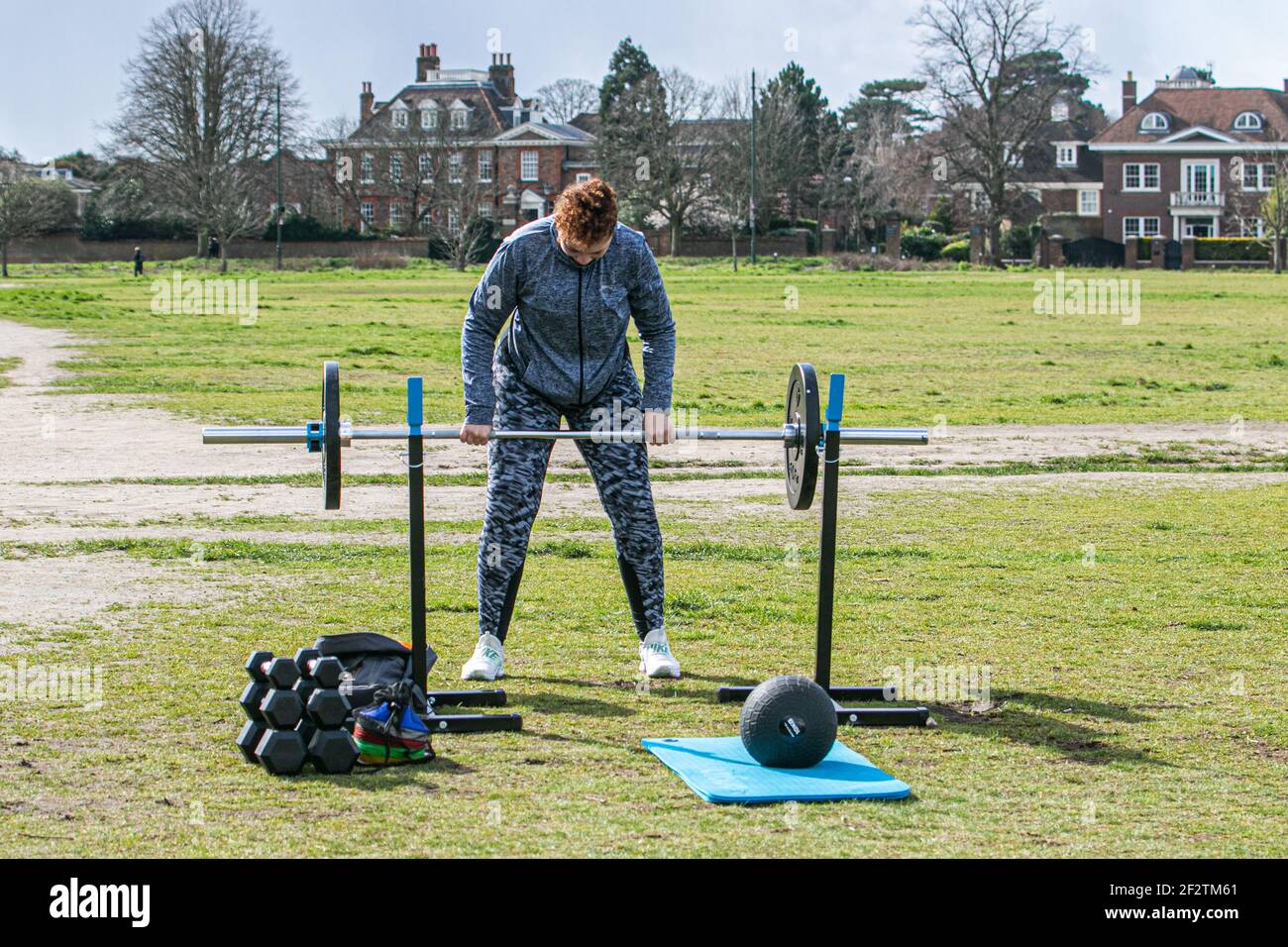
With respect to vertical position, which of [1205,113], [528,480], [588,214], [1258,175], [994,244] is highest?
[1205,113]

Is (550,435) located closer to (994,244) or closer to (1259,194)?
(994,244)

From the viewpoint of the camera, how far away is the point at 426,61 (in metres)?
122

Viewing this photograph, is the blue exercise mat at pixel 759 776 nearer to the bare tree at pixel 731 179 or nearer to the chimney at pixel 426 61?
the bare tree at pixel 731 179

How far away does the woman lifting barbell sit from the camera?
778cm

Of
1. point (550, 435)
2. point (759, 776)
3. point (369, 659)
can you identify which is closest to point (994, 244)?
point (550, 435)

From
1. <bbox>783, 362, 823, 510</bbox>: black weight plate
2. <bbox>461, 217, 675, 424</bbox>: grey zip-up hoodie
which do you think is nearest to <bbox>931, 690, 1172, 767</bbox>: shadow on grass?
<bbox>783, 362, 823, 510</bbox>: black weight plate

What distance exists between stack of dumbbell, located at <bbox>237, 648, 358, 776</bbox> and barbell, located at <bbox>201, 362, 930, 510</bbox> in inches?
46.6

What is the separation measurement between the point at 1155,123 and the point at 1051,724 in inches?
4373

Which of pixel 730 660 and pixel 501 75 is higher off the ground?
pixel 501 75

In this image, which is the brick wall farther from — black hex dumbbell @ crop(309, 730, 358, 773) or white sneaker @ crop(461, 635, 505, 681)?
black hex dumbbell @ crop(309, 730, 358, 773)

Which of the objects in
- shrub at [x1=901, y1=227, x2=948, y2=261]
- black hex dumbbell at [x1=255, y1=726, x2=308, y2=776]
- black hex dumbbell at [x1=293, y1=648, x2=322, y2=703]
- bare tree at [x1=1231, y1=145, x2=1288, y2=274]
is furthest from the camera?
shrub at [x1=901, y1=227, x2=948, y2=261]

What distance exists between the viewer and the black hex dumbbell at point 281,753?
6.39m
